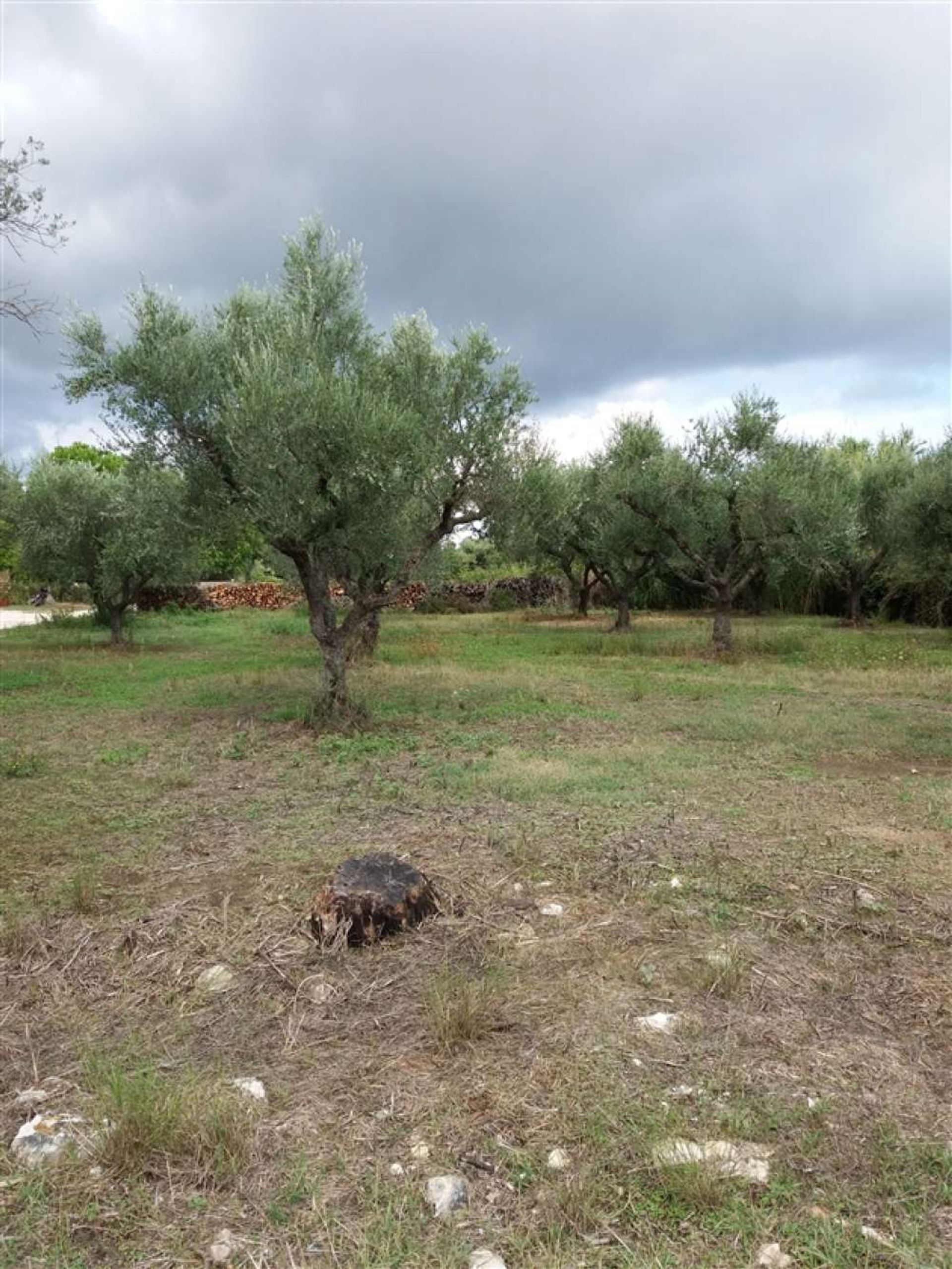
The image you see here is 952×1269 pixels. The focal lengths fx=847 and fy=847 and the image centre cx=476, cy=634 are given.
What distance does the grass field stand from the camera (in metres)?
2.86

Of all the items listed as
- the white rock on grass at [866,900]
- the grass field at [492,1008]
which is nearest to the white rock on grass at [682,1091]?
the grass field at [492,1008]

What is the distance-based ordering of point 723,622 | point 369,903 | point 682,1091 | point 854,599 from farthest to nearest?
point 854,599
point 723,622
point 369,903
point 682,1091

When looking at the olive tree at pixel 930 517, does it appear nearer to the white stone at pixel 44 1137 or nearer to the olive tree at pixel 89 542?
the olive tree at pixel 89 542

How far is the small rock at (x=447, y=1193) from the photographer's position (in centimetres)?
291

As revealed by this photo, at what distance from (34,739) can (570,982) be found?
9.26 meters

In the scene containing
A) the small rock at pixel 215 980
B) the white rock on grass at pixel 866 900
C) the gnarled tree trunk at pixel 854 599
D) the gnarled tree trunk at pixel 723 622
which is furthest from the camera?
the gnarled tree trunk at pixel 854 599

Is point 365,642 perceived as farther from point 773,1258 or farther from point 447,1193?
point 773,1258

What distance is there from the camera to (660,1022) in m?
4.06

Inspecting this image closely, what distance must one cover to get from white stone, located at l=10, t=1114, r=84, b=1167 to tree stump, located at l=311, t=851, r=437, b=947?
5.57ft

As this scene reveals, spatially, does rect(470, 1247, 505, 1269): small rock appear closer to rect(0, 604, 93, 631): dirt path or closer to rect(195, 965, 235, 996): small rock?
rect(195, 965, 235, 996): small rock

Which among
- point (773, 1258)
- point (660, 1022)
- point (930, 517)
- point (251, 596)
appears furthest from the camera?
point (251, 596)

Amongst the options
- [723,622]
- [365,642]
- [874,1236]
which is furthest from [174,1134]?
[723,622]

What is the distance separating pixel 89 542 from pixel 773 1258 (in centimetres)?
2363

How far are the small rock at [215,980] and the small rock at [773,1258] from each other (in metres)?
2.81
